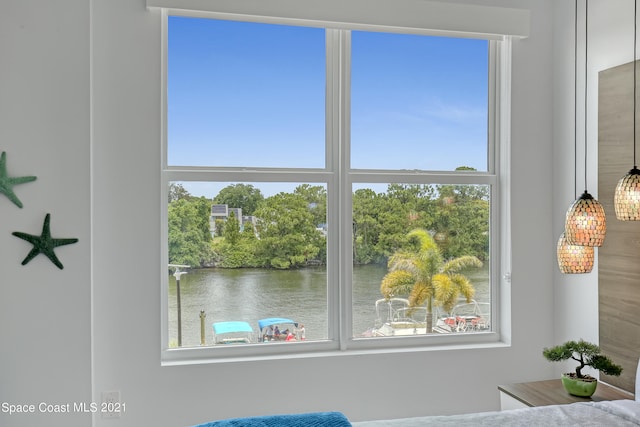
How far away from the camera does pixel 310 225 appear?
3184 mm

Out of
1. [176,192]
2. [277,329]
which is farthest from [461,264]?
[176,192]

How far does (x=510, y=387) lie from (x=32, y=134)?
2.50m

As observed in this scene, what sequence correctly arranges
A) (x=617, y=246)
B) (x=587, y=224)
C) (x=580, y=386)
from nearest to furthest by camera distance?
(x=587, y=224) → (x=580, y=386) → (x=617, y=246)

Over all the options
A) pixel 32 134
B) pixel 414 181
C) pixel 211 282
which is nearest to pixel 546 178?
pixel 414 181

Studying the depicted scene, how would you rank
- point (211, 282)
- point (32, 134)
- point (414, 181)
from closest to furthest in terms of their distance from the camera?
point (32, 134), point (211, 282), point (414, 181)

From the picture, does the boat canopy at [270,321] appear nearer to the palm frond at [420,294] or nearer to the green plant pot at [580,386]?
the palm frond at [420,294]

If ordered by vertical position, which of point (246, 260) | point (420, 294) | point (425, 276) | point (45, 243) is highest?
point (45, 243)

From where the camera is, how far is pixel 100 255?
2865 mm

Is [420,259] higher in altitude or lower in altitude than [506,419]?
higher

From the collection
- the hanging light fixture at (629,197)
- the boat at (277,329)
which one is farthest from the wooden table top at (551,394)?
the boat at (277,329)

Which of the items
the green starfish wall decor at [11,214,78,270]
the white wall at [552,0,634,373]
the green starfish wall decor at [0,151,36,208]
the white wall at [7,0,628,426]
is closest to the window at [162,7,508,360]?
the white wall at [7,0,628,426]

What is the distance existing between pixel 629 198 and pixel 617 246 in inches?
23.5

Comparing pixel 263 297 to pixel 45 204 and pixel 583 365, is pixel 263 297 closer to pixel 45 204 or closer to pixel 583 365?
pixel 45 204

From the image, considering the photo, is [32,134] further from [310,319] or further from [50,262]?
[310,319]
